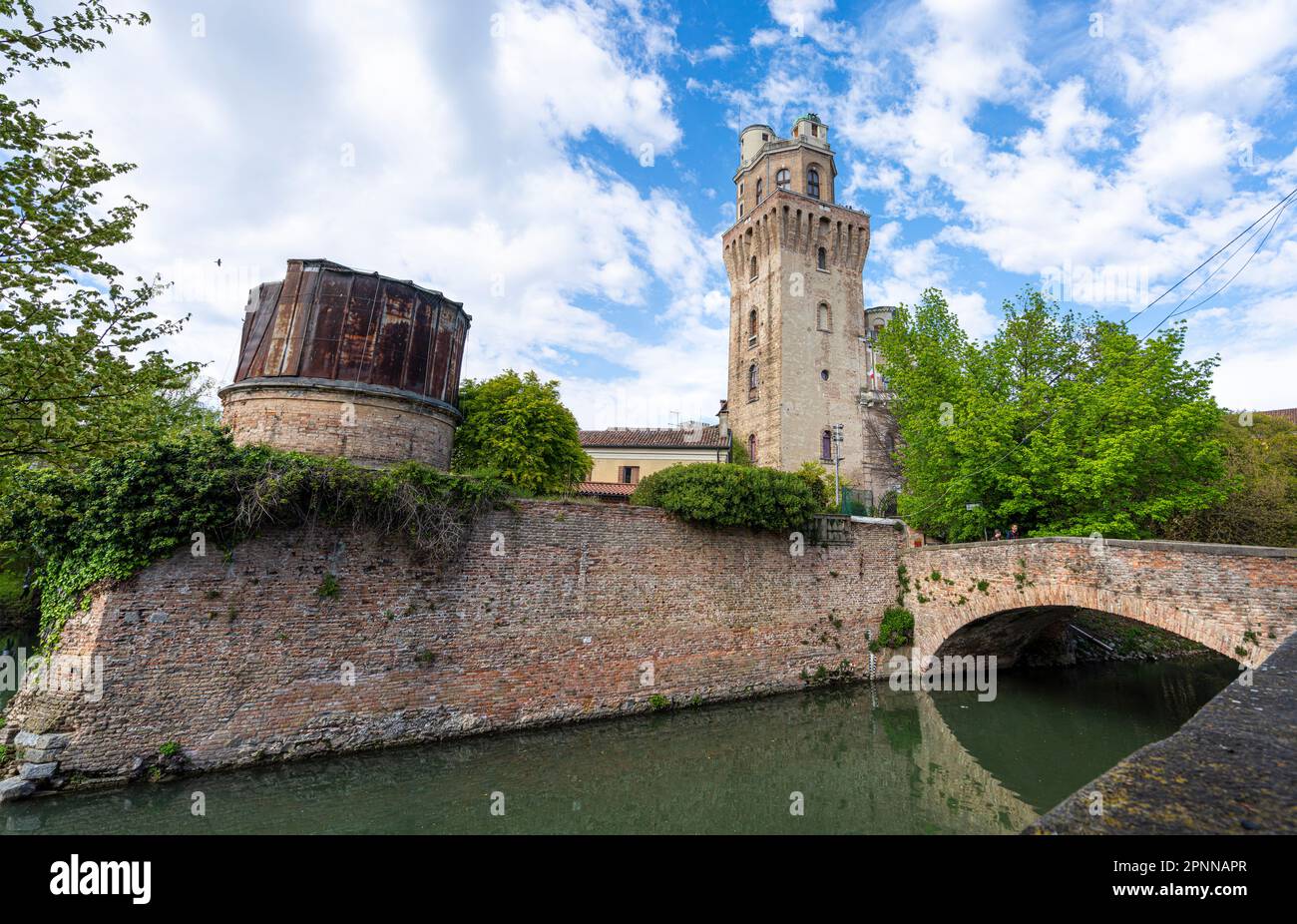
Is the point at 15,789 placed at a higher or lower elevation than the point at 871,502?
lower

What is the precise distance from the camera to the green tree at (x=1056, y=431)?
14.9 metres

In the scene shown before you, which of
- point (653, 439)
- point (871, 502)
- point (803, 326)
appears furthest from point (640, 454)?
point (871, 502)

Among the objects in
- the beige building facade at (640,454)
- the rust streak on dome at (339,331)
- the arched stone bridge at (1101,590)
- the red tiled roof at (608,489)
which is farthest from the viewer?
the beige building facade at (640,454)

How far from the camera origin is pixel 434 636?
11.2 metres

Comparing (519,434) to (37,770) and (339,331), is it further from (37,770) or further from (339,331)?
(37,770)

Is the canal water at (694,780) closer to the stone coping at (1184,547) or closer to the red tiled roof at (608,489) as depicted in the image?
the stone coping at (1184,547)

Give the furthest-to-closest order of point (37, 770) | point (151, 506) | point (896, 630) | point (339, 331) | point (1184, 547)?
point (896, 630), point (339, 331), point (1184, 547), point (151, 506), point (37, 770)

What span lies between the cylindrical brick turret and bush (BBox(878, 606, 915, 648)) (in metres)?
13.9

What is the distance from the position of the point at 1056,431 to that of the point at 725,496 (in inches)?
379

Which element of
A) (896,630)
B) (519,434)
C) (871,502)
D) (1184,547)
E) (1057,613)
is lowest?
(896,630)

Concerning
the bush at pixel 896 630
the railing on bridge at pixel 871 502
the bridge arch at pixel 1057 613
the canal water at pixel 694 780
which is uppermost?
the railing on bridge at pixel 871 502

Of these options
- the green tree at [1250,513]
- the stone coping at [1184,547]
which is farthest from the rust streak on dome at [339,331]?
the green tree at [1250,513]

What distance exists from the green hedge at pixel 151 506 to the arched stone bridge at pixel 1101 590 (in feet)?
49.5

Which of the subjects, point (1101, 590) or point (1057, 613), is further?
point (1057, 613)
